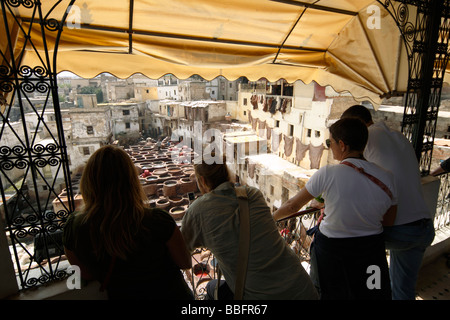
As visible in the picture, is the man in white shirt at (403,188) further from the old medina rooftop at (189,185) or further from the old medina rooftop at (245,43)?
the old medina rooftop at (189,185)

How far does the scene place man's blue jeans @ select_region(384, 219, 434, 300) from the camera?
2.46m

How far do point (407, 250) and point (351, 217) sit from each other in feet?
4.19

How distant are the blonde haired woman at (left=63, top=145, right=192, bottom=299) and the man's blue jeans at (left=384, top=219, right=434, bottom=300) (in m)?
2.12

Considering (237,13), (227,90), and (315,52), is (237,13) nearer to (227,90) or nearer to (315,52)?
(315,52)

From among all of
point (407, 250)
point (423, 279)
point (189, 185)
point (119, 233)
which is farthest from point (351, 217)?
point (189, 185)

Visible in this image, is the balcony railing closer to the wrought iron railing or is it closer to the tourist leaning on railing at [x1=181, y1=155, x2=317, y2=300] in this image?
the tourist leaning on railing at [x1=181, y1=155, x2=317, y2=300]

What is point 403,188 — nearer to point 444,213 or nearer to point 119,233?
point 119,233

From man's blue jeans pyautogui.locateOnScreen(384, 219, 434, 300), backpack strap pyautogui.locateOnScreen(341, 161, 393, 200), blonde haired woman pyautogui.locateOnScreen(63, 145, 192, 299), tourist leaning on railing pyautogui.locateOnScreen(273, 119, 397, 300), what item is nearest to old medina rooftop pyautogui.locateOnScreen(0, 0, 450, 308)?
blonde haired woman pyautogui.locateOnScreen(63, 145, 192, 299)

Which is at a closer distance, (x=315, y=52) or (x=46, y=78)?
(x=46, y=78)

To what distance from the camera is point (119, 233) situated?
5.27 feet

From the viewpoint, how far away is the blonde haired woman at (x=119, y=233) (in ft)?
5.33

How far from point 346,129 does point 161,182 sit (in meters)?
18.7

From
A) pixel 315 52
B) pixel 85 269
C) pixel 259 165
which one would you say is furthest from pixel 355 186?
pixel 259 165

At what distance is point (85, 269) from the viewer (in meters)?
1.84
